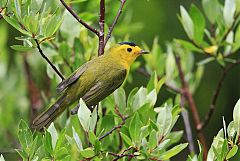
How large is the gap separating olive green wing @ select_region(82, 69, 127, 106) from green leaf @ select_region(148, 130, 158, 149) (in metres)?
0.54

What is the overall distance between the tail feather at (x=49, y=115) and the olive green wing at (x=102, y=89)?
0.10 meters

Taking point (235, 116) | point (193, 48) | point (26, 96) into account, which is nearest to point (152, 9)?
point (26, 96)

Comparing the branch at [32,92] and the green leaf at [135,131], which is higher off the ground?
the green leaf at [135,131]

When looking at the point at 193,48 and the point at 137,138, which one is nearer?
the point at 137,138

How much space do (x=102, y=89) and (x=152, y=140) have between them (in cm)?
61

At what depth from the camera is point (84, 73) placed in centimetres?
287

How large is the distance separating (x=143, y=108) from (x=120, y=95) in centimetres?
14

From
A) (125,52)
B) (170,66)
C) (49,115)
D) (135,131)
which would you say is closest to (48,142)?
(135,131)

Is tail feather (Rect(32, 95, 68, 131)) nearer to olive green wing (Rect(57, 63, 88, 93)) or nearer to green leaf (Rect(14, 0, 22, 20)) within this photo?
olive green wing (Rect(57, 63, 88, 93))

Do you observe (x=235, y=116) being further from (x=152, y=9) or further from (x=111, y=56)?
(x=152, y=9)

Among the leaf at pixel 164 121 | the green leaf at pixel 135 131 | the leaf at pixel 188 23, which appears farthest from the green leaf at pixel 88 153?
the leaf at pixel 188 23

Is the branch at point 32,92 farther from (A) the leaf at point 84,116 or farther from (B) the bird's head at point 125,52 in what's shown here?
(A) the leaf at point 84,116

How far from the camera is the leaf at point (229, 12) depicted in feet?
10.3

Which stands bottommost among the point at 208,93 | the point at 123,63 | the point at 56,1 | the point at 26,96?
the point at 208,93
